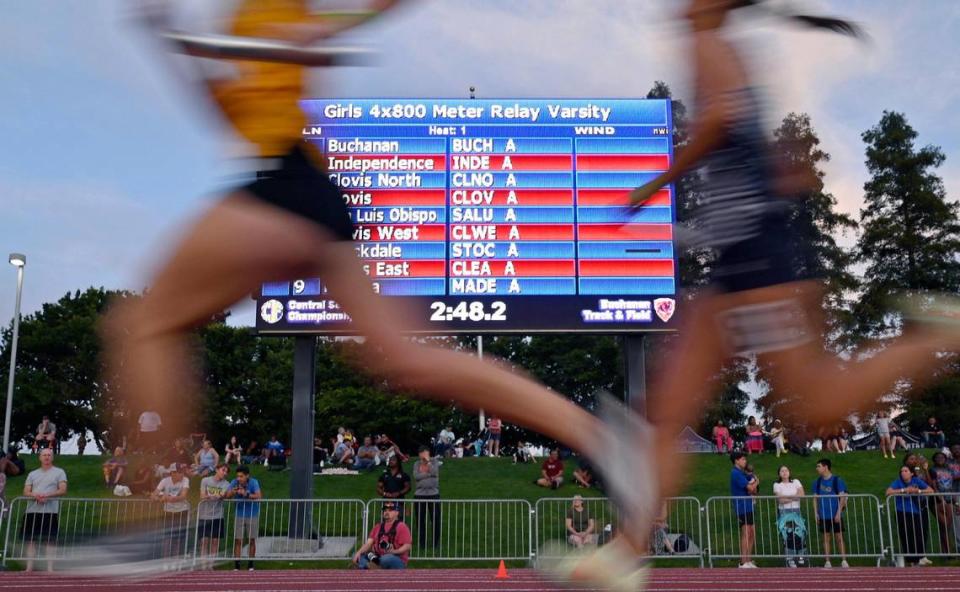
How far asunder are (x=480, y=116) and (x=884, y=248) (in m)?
36.4

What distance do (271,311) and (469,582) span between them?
19.8 ft

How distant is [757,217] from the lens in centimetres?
329

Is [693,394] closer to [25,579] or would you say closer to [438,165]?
[25,579]

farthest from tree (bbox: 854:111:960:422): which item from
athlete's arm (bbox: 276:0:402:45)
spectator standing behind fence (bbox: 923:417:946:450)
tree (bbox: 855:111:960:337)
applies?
athlete's arm (bbox: 276:0:402:45)

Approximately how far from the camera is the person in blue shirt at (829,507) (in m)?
13.3

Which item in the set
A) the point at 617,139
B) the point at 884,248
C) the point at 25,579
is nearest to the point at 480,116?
the point at 617,139

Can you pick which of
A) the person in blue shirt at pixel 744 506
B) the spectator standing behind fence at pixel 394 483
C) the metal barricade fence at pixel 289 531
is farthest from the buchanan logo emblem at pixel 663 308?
the metal barricade fence at pixel 289 531

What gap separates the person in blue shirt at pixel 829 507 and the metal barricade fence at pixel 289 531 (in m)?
7.06

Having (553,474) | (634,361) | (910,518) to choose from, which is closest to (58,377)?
(553,474)

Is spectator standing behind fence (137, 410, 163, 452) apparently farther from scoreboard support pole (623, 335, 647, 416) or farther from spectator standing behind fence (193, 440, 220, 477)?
spectator standing behind fence (193, 440, 220, 477)

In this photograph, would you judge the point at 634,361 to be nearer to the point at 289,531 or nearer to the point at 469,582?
the point at 469,582

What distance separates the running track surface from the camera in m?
8.71

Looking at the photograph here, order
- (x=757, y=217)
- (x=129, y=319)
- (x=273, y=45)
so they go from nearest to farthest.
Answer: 1. (x=273, y=45)
2. (x=129, y=319)
3. (x=757, y=217)

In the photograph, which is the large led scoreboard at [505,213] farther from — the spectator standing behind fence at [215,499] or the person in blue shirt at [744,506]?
the person in blue shirt at [744,506]
